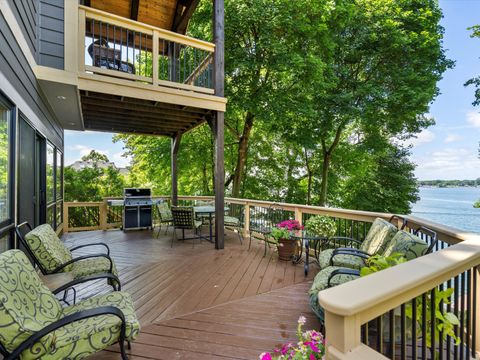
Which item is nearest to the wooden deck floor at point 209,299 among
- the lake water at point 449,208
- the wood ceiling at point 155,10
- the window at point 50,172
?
the window at point 50,172

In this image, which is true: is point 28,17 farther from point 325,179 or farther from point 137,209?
point 325,179

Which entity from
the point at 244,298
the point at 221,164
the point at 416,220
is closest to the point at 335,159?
the point at 221,164

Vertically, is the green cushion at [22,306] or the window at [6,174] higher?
the window at [6,174]

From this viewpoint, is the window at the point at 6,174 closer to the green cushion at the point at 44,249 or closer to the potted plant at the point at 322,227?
the green cushion at the point at 44,249

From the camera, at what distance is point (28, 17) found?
2902 mm

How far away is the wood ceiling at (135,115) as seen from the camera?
15.3 ft

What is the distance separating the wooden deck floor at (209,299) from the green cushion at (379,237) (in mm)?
923

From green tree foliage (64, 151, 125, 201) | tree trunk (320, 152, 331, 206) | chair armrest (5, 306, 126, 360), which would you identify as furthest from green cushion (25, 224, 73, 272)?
tree trunk (320, 152, 331, 206)

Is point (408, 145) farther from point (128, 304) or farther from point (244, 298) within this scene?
point (128, 304)

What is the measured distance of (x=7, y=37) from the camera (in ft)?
7.14

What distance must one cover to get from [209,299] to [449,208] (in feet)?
97.4

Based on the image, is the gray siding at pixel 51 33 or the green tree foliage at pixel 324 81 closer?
the gray siding at pixel 51 33

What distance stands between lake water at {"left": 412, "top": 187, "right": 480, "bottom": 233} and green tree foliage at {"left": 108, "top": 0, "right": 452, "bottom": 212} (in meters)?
6.84

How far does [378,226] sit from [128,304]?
278cm
